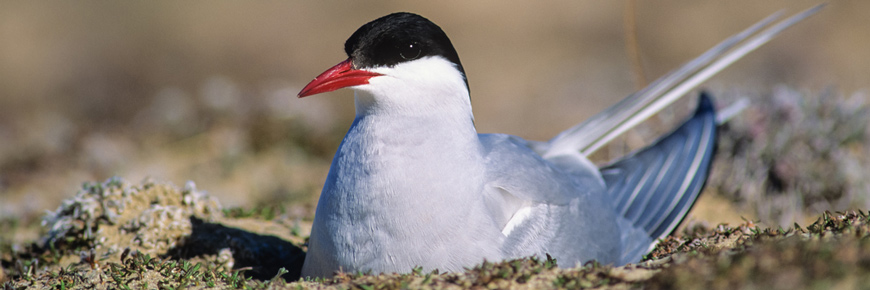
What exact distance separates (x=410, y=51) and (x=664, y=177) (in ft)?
6.33

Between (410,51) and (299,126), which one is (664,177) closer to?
(410,51)

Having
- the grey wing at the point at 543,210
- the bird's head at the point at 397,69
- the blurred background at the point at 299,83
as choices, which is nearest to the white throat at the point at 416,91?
the bird's head at the point at 397,69

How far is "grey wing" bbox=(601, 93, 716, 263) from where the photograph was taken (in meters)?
3.82

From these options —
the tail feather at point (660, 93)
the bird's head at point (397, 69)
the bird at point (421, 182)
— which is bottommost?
the bird at point (421, 182)

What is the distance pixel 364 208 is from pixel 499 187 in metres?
0.58

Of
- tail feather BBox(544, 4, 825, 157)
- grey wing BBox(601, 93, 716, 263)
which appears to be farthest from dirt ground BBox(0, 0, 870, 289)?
tail feather BBox(544, 4, 825, 157)

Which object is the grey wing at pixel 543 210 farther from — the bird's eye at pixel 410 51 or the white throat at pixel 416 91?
the bird's eye at pixel 410 51

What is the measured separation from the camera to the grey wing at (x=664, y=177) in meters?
3.82

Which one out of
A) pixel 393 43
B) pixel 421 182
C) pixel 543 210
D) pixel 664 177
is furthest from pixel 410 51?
pixel 664 177

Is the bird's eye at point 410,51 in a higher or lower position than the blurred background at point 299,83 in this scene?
lower

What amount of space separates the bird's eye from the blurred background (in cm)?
218

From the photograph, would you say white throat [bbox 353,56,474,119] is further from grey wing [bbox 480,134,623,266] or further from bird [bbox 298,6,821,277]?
grey wing [bbox 480,134,623,266]

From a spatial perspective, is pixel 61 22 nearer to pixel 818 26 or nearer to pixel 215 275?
pixel 215 275

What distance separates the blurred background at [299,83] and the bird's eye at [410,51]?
7.17 feet
